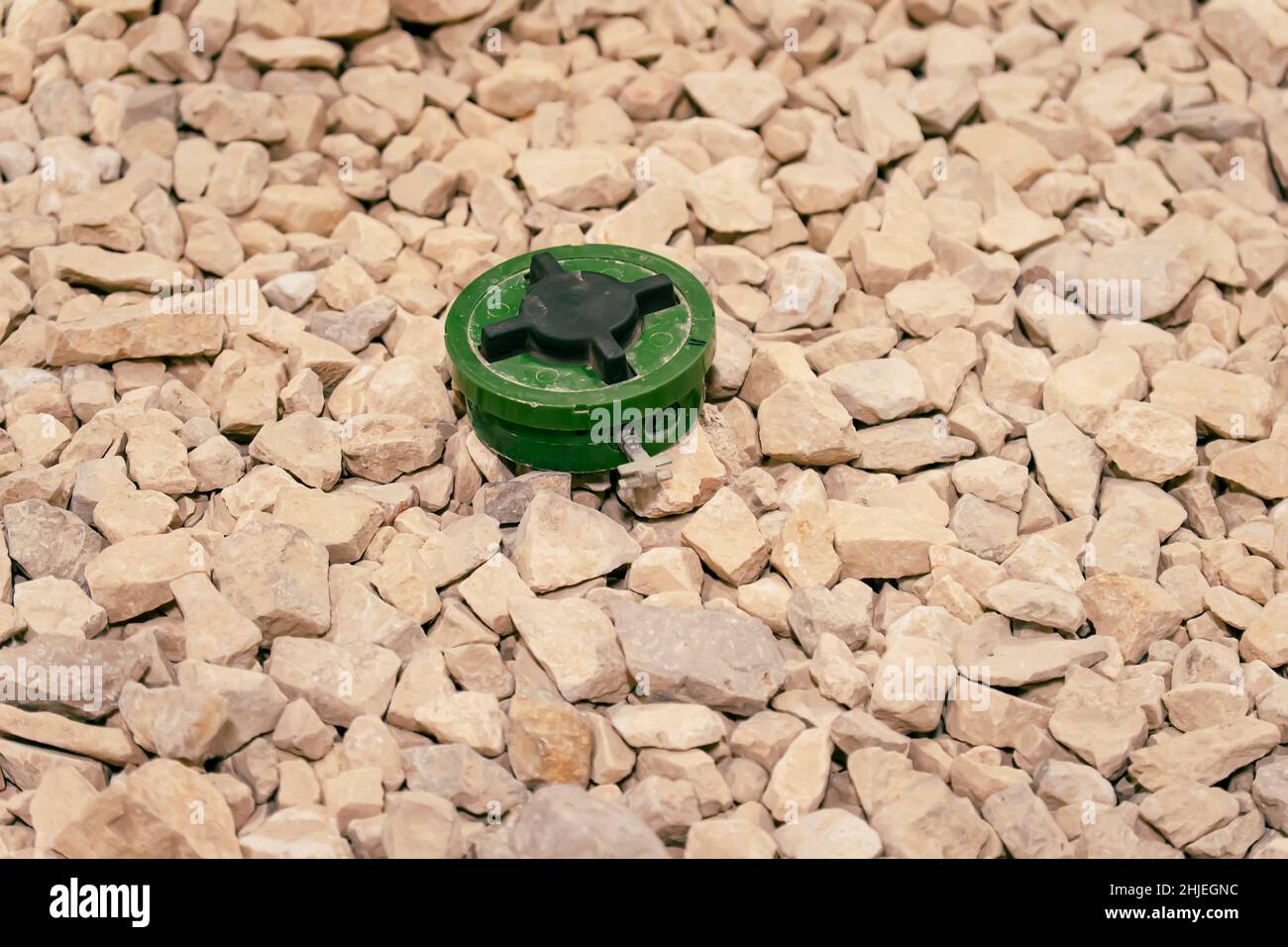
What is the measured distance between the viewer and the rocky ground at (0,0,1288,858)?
270 centimetres

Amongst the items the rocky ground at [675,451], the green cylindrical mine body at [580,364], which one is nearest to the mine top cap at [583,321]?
the green cylindrical mine body at [580,364]

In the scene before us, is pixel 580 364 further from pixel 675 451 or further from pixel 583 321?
pixel 675 451

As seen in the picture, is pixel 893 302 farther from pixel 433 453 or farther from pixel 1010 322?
pixel 433 453

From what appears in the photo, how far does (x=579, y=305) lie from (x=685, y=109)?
1453mm

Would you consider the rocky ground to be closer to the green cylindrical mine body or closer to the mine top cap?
the green cylindrical mine body

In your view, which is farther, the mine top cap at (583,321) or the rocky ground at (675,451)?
the mine top cap at (583,321)

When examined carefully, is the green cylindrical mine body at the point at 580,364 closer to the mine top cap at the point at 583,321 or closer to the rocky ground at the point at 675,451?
the mine top cap at the point at 583,321

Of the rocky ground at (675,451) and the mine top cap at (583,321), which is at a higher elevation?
the mine top cap at (583,321)

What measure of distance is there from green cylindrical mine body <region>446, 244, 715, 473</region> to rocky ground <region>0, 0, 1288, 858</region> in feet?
0.38

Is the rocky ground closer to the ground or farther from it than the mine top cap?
closer to the ground

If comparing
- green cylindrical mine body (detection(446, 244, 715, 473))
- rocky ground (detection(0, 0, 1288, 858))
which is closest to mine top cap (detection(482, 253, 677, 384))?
green cylindrical mine body (detection(446, 244, 715, 473))

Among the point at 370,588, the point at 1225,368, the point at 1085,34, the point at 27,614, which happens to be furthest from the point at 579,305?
the point at 1085,34

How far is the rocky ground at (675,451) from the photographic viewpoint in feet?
8.86

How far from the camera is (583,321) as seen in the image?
3.21 metres
